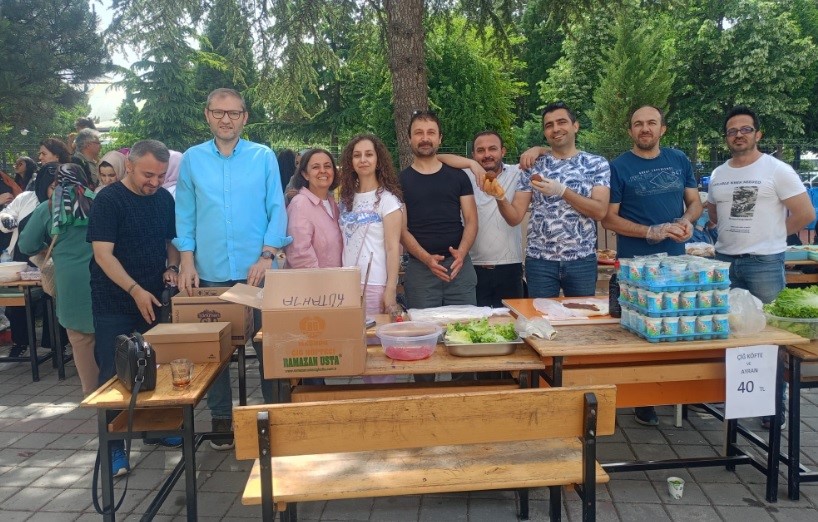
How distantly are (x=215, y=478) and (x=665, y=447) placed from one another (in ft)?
9.11

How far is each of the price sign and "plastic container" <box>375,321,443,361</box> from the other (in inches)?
54.8

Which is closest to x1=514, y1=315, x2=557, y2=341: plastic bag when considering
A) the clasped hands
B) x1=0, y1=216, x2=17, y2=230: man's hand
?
the clasped hands

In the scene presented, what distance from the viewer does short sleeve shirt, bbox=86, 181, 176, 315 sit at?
132 inches

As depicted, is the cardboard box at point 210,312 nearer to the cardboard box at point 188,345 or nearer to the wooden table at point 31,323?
the cardboard box at point 188,345

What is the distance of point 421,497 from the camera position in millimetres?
3178

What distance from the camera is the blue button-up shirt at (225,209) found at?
3.53 meters

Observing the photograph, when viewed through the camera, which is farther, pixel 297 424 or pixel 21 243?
pixel 21 243

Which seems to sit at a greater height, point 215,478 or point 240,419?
point 240,419

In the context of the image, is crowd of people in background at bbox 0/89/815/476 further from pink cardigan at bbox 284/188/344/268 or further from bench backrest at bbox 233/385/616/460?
bench backrest at bbox 233/385/616/460

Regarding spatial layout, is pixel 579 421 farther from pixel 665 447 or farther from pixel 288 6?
pixel 288 6

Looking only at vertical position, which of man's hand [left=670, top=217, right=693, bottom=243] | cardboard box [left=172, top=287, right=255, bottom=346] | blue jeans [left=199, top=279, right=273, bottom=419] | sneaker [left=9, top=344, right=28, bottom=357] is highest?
man's hand [left=670, top=217, right=693, bottom=243]

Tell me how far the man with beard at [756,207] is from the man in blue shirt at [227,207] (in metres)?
3.03

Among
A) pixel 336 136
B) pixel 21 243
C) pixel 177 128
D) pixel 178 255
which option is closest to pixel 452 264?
pixel 178 255

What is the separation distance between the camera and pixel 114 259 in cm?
337
